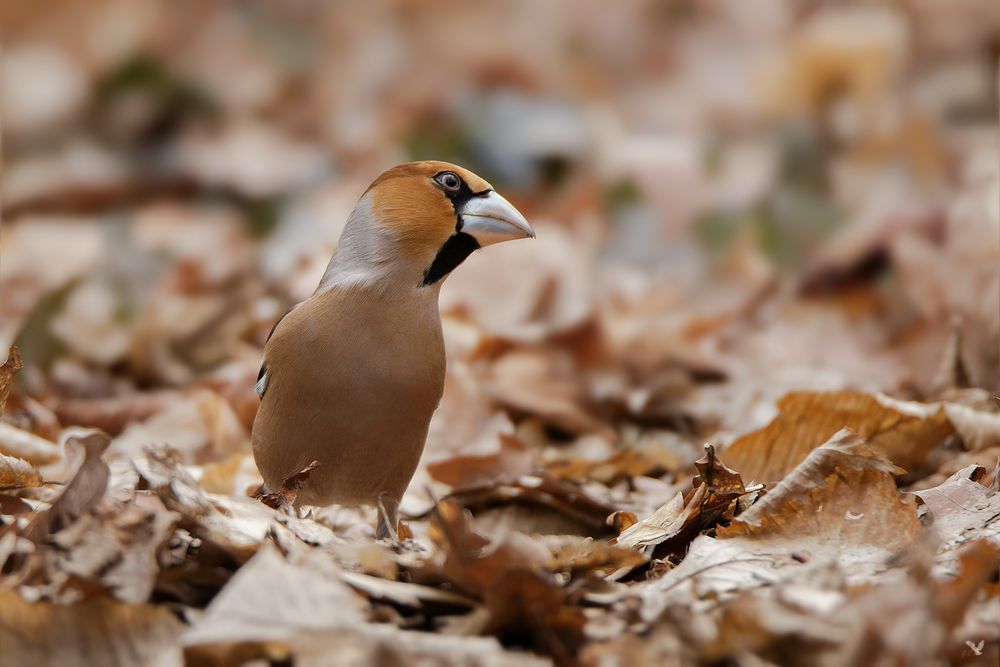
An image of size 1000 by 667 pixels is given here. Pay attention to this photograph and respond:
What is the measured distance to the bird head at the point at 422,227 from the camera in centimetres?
345

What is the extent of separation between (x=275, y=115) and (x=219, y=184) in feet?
4.29

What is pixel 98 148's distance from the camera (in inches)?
335

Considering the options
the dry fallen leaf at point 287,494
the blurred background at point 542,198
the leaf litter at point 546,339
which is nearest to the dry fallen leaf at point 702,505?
the leaf litter at point 546,339

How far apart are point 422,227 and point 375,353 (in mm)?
449

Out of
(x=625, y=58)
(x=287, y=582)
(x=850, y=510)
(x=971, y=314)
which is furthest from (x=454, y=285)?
(x=625, y=58)

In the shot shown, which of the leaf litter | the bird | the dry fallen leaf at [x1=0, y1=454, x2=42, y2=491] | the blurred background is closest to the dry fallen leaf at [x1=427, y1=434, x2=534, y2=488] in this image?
the leaf litter

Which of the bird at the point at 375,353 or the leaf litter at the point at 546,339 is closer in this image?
the leaf litter at the point at 546,339

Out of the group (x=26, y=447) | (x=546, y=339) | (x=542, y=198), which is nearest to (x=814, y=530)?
(x=26, y=447)

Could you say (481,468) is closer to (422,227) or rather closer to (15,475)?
(422,227)

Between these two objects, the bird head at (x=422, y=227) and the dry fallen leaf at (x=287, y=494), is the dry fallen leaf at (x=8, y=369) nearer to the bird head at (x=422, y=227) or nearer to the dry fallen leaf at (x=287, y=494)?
the dry fallen leaf at (x=287, y=494)

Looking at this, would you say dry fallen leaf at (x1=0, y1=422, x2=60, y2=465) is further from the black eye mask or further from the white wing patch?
the black eye mask

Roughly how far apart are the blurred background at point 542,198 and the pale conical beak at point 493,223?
0.85 metres

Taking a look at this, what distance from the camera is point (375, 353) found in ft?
10.6

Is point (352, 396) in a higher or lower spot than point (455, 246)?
lower
